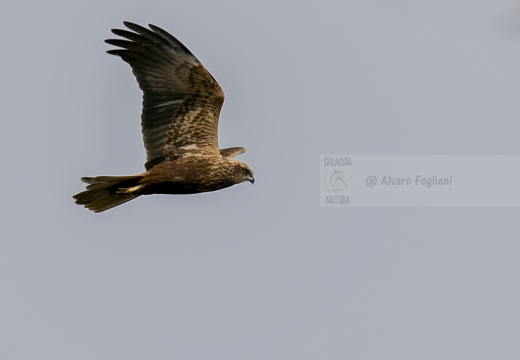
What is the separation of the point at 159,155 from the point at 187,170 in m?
0.47

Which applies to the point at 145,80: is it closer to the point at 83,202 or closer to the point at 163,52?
the point at 163,52

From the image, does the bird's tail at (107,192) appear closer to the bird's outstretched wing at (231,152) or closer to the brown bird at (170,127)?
the brown bird at (170,127)

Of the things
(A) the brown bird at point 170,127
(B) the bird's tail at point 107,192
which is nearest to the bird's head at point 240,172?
(A) the brown bird at point 170,127

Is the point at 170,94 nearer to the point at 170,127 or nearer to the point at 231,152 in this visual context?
the point at 170,127

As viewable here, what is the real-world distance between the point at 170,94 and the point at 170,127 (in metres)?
0.38

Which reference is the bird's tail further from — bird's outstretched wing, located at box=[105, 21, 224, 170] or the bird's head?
the bird's head

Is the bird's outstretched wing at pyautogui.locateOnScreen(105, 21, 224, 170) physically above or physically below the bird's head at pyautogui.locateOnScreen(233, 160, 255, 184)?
above

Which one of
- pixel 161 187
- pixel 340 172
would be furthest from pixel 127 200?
pixel 340 172

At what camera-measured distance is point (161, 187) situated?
16750 mm

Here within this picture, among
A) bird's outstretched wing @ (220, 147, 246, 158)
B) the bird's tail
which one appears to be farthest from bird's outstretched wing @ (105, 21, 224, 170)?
bird's outstretched wing @ (220, 147, 246, 158)

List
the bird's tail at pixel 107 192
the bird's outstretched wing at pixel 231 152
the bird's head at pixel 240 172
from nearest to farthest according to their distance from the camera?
1. the bird's tail at pixel 107 192
2. the bird's head at pixel 240 172
3. the bird's outstretched wing at pixel 231 152

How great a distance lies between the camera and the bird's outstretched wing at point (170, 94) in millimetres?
16656

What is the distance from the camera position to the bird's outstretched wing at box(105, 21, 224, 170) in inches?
656

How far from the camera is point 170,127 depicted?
1705 cm
